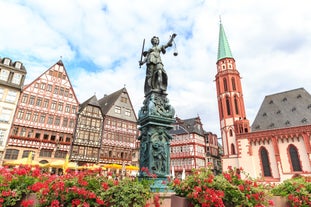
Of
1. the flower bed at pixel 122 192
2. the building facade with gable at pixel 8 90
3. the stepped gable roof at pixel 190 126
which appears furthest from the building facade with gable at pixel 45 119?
the flower bed at pixel 122 192

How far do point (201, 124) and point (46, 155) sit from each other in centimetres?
3190

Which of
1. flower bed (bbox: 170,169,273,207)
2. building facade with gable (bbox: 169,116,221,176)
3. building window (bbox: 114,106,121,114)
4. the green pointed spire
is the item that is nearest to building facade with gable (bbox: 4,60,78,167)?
building window (bbox: 114,106,121,114)

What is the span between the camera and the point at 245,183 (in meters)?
4.00

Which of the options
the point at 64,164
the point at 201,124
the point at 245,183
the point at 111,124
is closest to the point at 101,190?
the point at 245,183

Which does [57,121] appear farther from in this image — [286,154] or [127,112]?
[286,154]

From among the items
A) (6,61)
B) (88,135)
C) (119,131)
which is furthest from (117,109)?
(6,61)

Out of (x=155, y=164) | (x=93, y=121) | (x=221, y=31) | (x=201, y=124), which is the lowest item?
(x=155, y=164)

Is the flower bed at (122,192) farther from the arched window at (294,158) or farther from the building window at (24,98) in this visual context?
the arched window at (294,158)

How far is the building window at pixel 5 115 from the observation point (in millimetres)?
24830

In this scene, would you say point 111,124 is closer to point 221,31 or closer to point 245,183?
point 245,183

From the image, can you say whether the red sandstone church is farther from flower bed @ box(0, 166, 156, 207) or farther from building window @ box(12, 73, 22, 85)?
building window @ box(12, 73, 22, 85)

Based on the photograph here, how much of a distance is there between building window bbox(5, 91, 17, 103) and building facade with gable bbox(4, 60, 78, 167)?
852mm

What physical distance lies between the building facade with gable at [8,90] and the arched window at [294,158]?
136ft

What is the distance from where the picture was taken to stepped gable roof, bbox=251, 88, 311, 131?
A: 3512cm
